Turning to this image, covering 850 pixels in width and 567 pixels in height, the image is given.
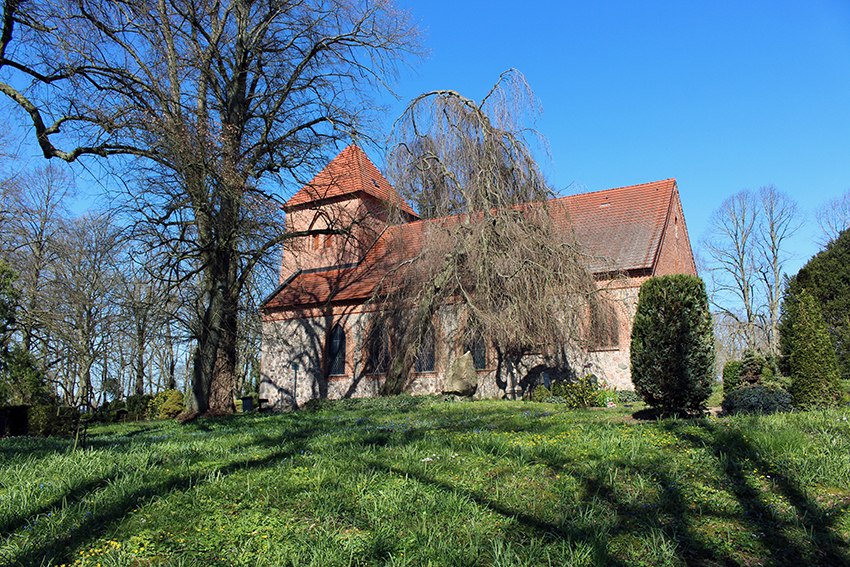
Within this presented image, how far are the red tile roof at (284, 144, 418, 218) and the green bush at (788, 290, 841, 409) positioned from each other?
10.7m

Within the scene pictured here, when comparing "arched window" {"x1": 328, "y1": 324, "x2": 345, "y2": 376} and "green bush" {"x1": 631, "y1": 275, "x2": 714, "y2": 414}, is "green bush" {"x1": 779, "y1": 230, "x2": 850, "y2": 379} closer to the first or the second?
"green bush" {"x1": 631, "y1": 275, "x2": 714, "y2": 414}

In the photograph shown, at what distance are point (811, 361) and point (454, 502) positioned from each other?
8487mm

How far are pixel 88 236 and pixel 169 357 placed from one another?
12.9 metres

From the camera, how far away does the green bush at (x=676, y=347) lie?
9906 millimetres

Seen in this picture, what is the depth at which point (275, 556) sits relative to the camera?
3438mm

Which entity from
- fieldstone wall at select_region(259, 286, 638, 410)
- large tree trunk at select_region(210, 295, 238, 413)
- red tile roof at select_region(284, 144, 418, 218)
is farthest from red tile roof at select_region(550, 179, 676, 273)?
large tree trunk at select_region(210, 295, 238, 413)

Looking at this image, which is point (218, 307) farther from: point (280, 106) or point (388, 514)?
point (388, 514)

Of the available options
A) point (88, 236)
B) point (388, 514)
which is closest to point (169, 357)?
point (88, 236)

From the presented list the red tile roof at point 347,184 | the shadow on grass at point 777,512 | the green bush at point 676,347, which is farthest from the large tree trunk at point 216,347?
the shadow on grass at point 777,512

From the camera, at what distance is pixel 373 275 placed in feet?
78.3

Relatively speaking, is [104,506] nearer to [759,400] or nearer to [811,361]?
[759,400]

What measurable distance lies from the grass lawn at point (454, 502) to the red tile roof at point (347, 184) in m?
11.9

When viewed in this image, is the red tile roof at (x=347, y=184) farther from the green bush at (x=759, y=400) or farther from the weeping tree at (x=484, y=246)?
the green bush at (x=759, y=400)

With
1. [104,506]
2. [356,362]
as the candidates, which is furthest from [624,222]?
[104,506]
